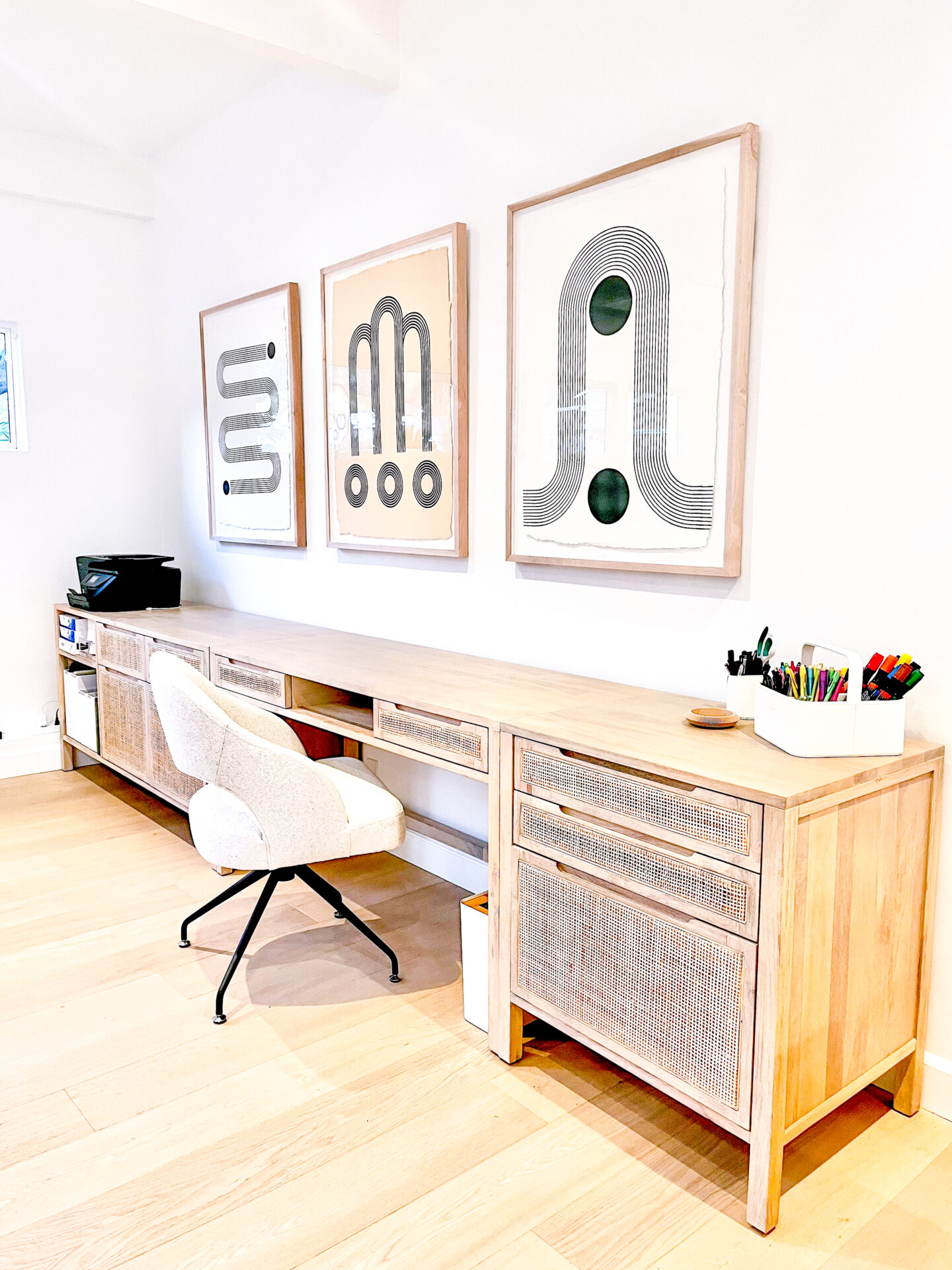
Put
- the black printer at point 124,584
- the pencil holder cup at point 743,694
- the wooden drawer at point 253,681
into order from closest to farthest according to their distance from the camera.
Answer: the pencil holder cup at point 743,694, the wooden drawer at point 253,681, the black printer at point 124,584

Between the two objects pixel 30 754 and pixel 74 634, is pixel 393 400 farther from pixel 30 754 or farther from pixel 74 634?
pixel 30 754

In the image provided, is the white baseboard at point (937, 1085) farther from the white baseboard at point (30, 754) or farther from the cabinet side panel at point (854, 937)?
the white baseboard at point (30, 754)

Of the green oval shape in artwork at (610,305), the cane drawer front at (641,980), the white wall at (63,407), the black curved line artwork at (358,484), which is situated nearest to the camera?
the cane drawer front at (641,980)

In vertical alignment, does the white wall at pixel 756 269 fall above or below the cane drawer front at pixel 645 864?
above

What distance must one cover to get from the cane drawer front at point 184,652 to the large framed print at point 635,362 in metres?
1.19

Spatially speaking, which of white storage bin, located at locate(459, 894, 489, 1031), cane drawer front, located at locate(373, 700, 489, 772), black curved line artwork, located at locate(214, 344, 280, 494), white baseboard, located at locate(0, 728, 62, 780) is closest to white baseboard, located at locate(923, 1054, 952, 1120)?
white storage bin, located at locate(459, 894, 489, 1031)

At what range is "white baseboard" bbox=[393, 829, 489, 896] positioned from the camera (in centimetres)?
310

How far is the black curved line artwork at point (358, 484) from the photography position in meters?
3.42

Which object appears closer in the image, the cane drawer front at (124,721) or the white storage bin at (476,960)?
the white storage bin at (476,960)

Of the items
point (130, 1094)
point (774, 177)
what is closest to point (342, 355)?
point (774, 177)

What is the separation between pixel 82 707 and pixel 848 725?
11.5 feet

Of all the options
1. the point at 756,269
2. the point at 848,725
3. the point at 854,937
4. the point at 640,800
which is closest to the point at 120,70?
the point at 756,269

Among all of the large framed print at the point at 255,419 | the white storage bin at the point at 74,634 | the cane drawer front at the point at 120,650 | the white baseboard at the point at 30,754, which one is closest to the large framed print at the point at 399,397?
the large framed print at the point at 255,419

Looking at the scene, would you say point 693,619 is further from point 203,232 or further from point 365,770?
point 203,232
